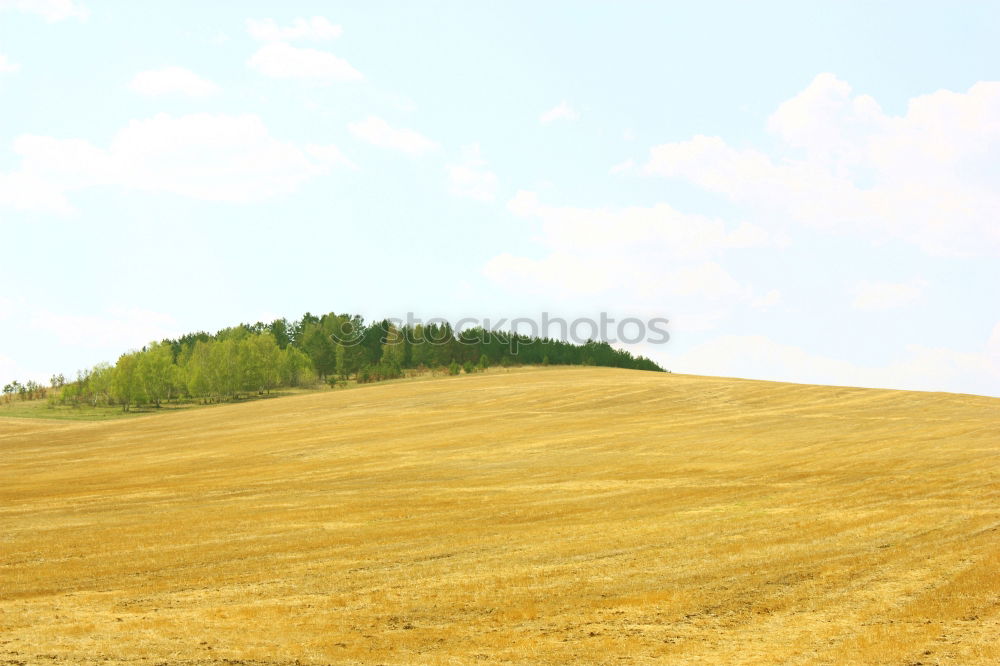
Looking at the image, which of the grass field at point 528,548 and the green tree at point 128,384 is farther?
the green tree at point 128,384

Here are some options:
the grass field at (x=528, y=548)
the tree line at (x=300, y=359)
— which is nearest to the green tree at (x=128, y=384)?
the tree line at (x=300, y=359)

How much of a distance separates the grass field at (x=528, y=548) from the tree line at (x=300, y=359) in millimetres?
43735

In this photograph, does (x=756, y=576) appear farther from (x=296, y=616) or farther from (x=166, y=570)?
(x=166, y=570)

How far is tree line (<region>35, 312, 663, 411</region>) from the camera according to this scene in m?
81.8

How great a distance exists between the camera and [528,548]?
17609 mm

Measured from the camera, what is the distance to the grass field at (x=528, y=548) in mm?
12297

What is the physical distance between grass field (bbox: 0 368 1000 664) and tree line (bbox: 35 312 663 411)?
4373 centimetres

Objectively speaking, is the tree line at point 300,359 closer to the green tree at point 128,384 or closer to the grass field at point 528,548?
the green tree at point 128,384

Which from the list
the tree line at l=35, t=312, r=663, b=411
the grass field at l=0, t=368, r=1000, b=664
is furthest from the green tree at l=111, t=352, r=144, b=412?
the grass field at l=0, t=368, r=1000, b=664

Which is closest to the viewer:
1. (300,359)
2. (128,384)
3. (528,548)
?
(528,548)

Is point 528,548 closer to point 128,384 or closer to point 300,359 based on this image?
point 128,384

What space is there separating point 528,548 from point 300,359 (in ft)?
259

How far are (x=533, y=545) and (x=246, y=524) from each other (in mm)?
7472

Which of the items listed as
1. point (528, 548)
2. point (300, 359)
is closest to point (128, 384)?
point (300, 359)
